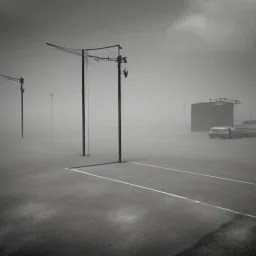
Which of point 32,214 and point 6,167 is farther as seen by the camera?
point 6,167

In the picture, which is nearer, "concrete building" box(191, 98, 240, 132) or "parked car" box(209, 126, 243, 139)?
"parked car" box(209, 126, 243, 139)

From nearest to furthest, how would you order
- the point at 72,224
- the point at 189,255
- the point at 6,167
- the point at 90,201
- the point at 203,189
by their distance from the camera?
the point at 189,255, the point at 72,224, the point at 90,201, the point at 203,189, the point at 6,167

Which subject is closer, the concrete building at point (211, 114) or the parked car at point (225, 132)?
the parked car at point (225, 132)

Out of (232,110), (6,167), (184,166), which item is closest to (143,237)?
(184,166)

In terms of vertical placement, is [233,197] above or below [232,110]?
below

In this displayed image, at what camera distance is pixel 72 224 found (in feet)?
17.7

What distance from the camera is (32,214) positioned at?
237 inches

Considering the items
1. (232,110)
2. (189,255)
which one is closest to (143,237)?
(189,255)

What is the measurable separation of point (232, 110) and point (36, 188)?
48185 mm

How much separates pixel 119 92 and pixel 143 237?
33.8 feet

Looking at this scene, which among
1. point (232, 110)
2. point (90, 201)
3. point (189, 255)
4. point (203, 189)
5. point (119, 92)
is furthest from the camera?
point (232, 110)

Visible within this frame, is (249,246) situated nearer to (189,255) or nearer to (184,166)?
(189,255)

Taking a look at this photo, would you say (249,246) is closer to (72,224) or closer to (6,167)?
(72,224)

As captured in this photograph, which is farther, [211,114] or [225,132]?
[211,114]
